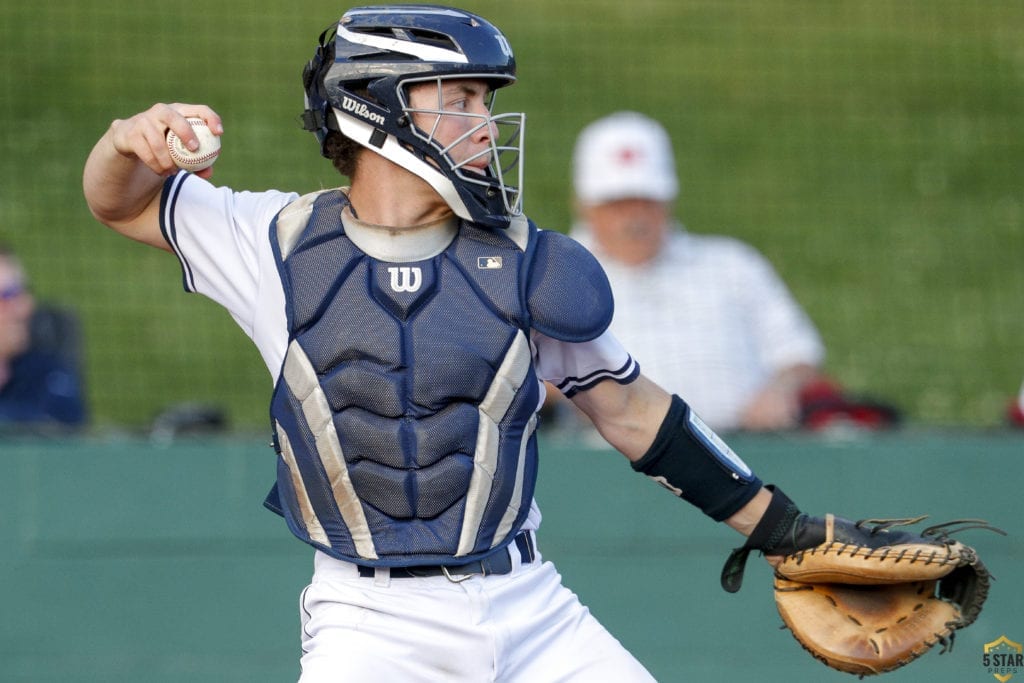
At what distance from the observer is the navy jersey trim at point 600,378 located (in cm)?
379

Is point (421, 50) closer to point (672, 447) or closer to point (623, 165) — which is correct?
point (672, 447)

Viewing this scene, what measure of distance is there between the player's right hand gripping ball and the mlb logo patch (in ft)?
3.38

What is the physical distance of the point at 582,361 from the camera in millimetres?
3764

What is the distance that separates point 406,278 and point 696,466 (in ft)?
2.87

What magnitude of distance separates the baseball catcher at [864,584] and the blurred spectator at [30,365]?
11.7ft

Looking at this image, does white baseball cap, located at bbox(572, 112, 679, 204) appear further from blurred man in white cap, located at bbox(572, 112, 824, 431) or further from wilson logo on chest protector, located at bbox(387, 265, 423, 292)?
wilson logo on chest protector, located at bbox(387, 265, 423, 292)

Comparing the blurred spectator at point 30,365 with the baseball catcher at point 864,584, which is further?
the blurred spectator at point 30,365

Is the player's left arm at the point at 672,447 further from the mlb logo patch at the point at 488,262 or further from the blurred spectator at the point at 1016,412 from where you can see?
the blurred spectator at the point at 1016,412

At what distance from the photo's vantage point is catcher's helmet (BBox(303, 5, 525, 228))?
3699 mm

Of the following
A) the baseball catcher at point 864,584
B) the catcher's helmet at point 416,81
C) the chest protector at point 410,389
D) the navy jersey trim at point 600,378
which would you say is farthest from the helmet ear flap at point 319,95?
the baseball catcher at point 864,584

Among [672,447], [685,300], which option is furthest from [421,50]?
[685,300]

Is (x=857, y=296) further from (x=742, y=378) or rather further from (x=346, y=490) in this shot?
(x=346, y=490)

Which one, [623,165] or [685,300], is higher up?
[623,165]

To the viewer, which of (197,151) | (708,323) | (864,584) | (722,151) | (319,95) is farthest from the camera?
(722,151)
